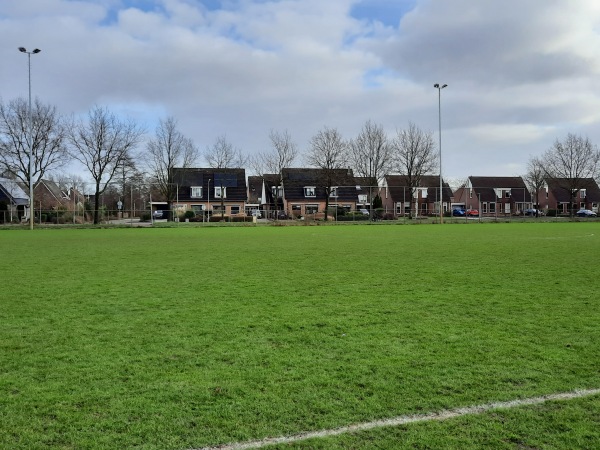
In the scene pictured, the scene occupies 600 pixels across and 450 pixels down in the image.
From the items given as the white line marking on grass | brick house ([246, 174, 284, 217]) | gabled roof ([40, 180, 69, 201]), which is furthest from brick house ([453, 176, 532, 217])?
the white line marking on grass

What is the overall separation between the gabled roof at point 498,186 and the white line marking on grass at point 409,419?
269ft

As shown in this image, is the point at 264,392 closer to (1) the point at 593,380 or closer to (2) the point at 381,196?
(1) the point at 593,380

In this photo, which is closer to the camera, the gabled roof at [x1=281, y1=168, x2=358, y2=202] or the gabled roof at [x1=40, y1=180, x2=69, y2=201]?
the gabled roof at [x1=281, y1=168, x2=358, y2=202]

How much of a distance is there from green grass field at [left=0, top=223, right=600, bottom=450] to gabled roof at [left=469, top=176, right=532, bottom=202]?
251 ft

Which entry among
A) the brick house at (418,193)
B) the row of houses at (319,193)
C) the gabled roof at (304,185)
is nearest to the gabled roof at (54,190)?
the row of houses at (319,193)

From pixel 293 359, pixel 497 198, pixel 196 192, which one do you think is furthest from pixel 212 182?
pixel 293 359

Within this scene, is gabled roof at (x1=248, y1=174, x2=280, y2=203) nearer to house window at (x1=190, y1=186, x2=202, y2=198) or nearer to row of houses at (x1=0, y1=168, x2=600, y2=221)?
row of houses at (x1=0, y1=168, x2=600, y2=221)

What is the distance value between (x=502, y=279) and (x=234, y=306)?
6.35 meters

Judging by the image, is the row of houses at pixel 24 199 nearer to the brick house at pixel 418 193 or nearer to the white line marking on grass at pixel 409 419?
the brick house at pixel 418 193

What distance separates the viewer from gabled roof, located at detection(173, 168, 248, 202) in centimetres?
7388

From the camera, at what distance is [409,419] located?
3752 mm

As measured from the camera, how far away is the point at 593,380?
4.57 meters

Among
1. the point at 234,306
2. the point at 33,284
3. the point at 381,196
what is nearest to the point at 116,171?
the point at 381,196

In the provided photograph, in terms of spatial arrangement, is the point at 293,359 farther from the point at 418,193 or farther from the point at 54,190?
the point at 54,190
